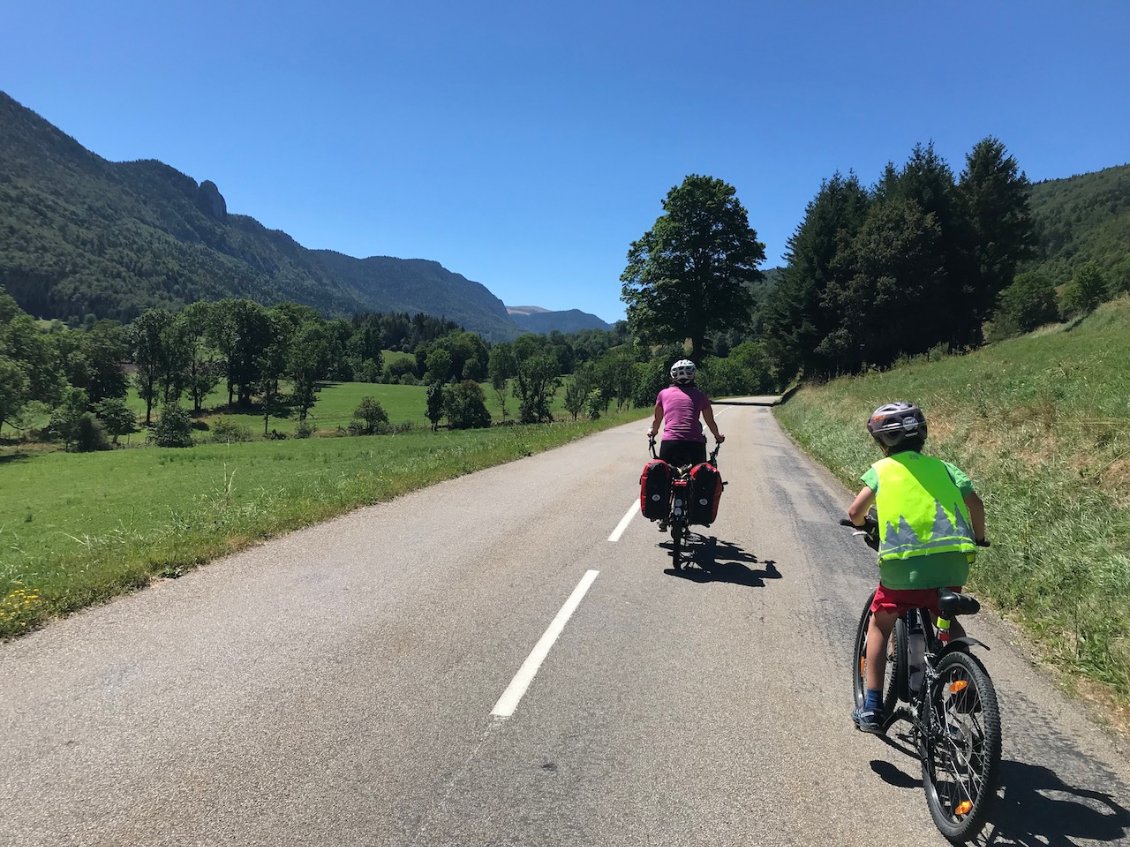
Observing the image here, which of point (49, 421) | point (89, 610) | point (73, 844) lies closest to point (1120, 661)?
point (73, 844)

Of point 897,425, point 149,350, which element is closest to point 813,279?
point 897,425

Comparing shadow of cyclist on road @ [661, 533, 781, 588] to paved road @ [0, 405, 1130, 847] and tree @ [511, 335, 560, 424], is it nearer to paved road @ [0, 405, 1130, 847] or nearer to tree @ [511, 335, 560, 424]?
paved road @ [0, 405, 1130, 847]

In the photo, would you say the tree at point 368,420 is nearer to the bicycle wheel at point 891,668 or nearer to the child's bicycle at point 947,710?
the bicycle wheel at point 891,668

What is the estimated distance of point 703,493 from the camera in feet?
22.6

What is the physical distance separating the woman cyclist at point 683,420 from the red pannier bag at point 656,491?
268mm

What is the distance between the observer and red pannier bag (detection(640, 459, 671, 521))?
22.6ft

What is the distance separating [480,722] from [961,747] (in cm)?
249

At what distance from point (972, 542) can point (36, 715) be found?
5.38 metres

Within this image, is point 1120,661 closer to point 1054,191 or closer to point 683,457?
point 683,457

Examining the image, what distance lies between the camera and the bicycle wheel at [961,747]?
2477mm

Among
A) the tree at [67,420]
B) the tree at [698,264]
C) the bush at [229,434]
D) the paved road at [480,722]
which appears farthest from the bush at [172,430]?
the paved road at [480,722]

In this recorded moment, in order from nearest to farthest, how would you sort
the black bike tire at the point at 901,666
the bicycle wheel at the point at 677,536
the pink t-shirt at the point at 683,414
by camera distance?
the black bike tire at the point at 901,666 → the bicycle wheel at the point at 677,536 → the pink t-shirt at the point at 683,414

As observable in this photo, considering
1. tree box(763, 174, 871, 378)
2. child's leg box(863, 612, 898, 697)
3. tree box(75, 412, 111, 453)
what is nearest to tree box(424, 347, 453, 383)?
tree box(75, 412, 111, 453)

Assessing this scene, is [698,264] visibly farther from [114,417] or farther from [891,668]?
[114,417]
